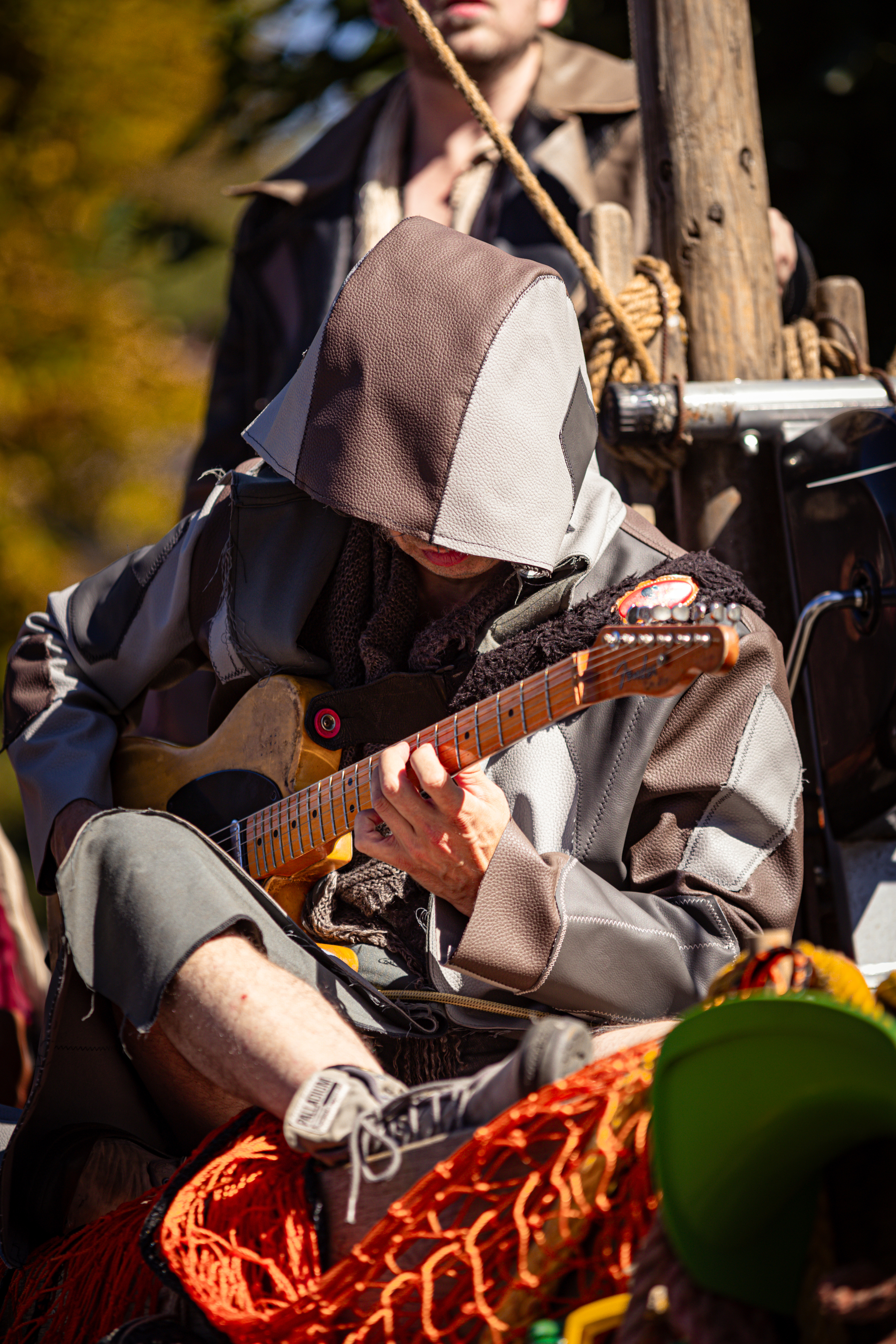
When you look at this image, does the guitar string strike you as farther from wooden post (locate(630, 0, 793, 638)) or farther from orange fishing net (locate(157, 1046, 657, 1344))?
wooden post (locate(630, 0, 793, 638))

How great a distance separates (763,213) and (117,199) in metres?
6.46

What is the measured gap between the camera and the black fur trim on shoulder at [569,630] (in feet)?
5.78

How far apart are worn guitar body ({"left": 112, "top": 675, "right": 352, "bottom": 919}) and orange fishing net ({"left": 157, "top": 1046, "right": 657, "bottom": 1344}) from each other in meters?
0.71

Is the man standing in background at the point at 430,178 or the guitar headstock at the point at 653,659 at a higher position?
the man standing in background at the point at 430,178

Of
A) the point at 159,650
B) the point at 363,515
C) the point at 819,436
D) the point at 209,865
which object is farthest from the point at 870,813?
the point at 159,650

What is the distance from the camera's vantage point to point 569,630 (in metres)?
1.77

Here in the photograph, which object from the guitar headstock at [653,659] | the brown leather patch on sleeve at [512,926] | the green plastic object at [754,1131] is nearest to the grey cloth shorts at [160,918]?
the brown leather patch on sleeve at [512,926]

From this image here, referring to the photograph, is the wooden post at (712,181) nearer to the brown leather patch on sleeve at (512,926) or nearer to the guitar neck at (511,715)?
the guitar neck at (511,715)

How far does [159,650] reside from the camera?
2256 mm

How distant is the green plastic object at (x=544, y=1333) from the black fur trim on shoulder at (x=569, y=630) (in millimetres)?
859

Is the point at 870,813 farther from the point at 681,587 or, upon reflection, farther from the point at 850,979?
the point at 850,979

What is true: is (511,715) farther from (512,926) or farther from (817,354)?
(817,354)

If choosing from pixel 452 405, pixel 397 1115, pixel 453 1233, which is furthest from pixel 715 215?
pixel 453 1233

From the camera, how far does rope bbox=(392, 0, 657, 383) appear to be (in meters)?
2.36
